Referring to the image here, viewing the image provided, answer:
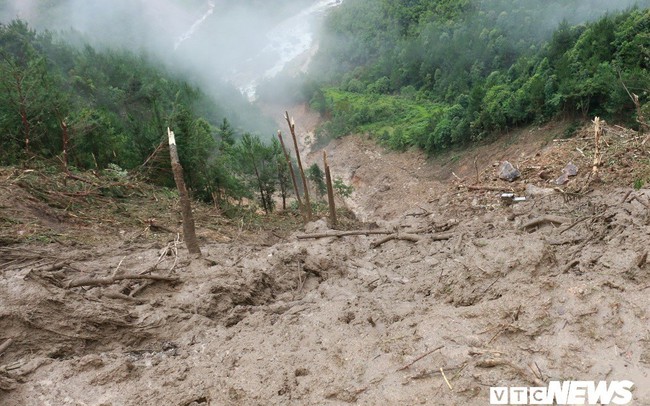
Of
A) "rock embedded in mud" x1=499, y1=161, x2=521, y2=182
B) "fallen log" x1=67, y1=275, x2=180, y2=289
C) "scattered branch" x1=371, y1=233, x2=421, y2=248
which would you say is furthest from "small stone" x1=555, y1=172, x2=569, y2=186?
"fallen log" x1=67, y1=275, x2=180, y2=289

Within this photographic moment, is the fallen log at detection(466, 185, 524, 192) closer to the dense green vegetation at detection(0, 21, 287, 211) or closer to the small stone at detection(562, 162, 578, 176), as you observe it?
the small stone at detection(562, 162, 578, 176)

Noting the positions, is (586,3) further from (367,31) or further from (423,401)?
(423,401)

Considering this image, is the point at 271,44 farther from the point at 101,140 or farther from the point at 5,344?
the point at 5,344

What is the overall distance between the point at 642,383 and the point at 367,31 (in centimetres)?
5531

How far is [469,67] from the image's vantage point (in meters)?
37.3

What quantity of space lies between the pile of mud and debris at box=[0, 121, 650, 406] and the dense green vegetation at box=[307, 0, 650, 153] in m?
10.8

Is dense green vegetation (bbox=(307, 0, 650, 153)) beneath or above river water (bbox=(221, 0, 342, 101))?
beneath

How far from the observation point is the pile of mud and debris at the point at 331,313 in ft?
11.1

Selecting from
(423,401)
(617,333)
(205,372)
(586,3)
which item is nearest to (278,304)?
(205,372)

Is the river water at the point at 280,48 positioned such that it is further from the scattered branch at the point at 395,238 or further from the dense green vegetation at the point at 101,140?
the scattered branch at the point at 395,238

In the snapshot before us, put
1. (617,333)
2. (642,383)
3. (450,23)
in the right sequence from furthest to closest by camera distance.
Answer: (450,23) < (617,333) < (642,383)

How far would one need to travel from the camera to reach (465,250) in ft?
21.4

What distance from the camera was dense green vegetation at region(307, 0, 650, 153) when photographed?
778 inches

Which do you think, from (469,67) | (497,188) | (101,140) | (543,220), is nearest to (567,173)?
(497,188)
